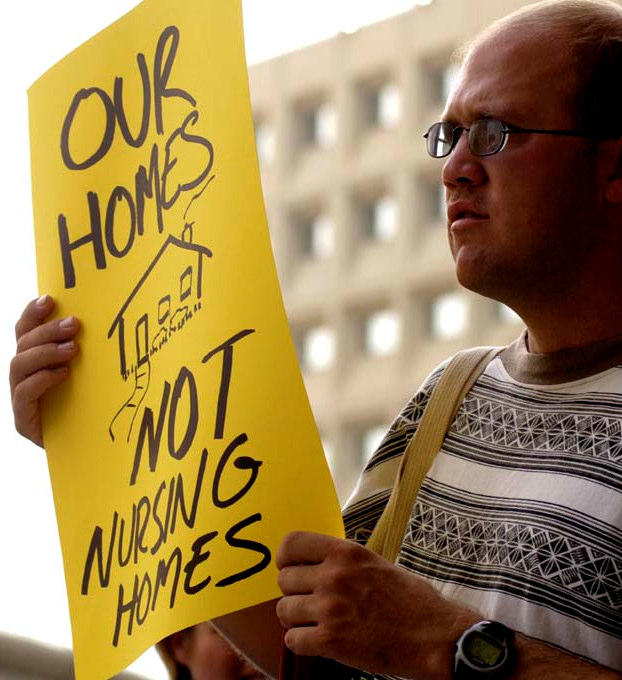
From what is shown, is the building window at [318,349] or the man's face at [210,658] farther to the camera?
the building window at [318,349]

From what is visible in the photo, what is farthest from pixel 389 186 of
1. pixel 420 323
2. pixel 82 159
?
pixel 82 159

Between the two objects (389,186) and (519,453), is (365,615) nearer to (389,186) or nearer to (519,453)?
(519,453)

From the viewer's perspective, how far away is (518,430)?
5.15ft

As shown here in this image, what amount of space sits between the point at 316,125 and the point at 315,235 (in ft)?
9.00

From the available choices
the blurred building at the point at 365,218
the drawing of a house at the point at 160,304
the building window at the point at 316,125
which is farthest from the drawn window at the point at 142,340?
the building window at the point at 316,125

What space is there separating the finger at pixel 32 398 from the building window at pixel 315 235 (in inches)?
1262

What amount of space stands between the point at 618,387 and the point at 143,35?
25.4 inches

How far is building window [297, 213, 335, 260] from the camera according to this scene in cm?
3397

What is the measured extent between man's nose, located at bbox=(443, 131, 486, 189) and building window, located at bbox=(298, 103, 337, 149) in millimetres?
33417

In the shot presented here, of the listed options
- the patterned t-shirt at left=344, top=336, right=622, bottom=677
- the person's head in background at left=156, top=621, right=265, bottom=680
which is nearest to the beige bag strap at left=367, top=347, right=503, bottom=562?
the patterned t-shirt at left=344, top=336, right=622, bottom=677

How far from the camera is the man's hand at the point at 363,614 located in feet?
4.43

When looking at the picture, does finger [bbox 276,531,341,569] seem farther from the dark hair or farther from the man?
the dark hair

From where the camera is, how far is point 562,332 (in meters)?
1.63

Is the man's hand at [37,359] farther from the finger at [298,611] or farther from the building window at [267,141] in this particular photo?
the building window at [267,141]
